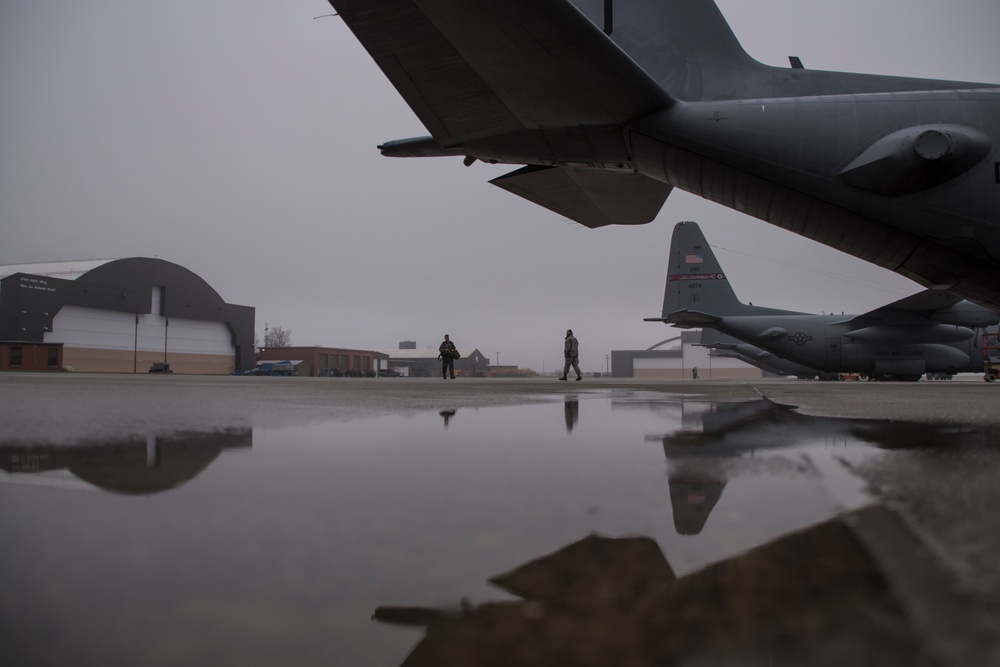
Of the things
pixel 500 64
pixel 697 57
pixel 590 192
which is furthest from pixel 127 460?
pixel 590 192

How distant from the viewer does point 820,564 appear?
62 centimetres

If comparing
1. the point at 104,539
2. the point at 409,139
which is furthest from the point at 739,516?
the point at 409,139

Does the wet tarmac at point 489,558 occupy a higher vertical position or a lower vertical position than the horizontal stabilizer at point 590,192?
lower

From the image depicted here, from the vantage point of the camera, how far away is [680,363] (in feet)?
160

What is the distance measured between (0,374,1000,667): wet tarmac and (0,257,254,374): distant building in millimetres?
32952

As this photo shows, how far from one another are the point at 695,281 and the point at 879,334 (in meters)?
4.58

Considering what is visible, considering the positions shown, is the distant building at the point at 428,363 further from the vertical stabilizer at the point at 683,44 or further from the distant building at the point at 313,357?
the vertical stabilizer at the point at 683,44

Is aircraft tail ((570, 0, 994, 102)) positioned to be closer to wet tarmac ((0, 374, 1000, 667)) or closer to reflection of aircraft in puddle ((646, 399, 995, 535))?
reflection of aircraft in puddle ((646, 399, 995, 535))

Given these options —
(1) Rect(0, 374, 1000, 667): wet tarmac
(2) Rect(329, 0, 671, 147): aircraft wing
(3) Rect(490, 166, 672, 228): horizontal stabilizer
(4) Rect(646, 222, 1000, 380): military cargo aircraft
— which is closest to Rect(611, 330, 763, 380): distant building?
(4) Rect(646, 222, 1000, 380): military cargo aircraft

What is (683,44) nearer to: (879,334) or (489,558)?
(489,558)

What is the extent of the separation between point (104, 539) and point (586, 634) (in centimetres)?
58

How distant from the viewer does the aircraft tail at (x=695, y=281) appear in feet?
49.3

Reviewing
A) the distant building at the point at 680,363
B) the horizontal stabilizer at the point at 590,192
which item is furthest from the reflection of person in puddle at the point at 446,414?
the distant building at the point at 680,363

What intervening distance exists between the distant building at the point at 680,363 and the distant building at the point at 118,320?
107 feet
